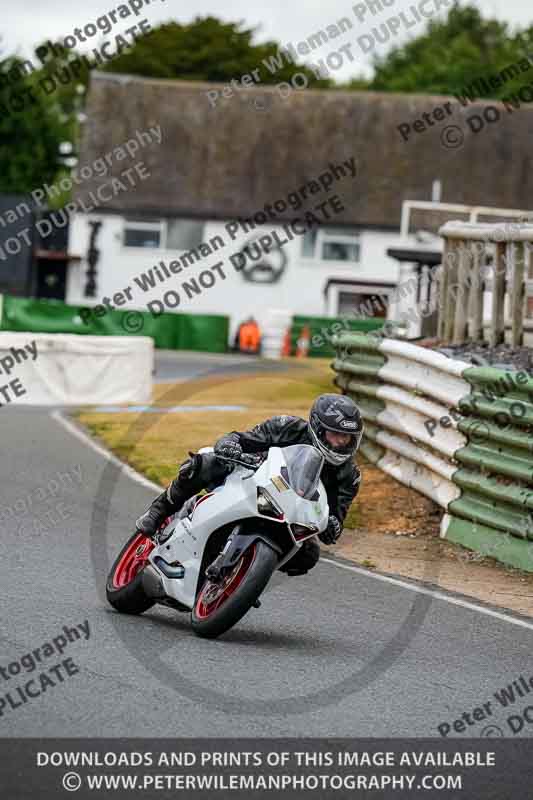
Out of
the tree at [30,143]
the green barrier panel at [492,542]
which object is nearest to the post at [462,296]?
the green barrier panel at [492,542]

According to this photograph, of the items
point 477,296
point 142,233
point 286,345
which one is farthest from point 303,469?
point 142,233

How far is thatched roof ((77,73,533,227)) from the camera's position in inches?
2144

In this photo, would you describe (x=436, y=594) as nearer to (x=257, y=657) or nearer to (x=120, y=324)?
(x=257, y=657)

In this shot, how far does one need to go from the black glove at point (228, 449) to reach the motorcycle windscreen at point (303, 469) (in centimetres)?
25

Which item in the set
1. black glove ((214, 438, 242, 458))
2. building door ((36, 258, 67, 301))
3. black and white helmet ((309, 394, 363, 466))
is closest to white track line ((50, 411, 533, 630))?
black and white helmet ((309, 394, 363, 466))

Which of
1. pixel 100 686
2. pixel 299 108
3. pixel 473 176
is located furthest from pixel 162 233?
pixel 100 686

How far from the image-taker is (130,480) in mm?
14430

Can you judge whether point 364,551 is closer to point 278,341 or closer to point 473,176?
point 278,341

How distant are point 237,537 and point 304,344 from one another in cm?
3892

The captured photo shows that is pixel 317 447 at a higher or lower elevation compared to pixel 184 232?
lower

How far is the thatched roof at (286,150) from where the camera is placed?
54.5 meters

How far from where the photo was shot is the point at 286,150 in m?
55.2

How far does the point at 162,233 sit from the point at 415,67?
3289cm

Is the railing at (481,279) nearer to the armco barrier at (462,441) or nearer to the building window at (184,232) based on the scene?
the armco barrier at (462,441)
